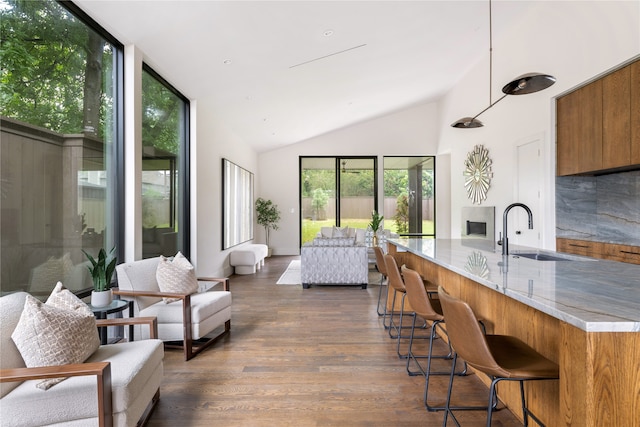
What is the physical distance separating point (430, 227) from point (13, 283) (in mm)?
8851

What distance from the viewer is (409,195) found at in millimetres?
9336

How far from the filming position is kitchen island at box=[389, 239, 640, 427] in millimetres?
1024

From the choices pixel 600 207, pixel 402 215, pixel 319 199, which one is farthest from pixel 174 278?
pixel 402 215

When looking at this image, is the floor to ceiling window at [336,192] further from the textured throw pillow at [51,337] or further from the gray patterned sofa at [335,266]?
the textured throw pillow at [51,337]

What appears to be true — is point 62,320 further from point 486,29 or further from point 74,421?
point 486,29

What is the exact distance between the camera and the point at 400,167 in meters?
9.36

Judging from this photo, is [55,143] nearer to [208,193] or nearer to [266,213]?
[208,193]

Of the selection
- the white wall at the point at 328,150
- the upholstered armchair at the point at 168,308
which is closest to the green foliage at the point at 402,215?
the white wall at the point at 328,150

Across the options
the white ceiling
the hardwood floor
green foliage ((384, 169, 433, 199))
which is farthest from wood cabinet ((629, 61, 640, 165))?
green foliage ((384, 169, 433, 199))

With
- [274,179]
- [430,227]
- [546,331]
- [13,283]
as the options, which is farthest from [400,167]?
[13,283]

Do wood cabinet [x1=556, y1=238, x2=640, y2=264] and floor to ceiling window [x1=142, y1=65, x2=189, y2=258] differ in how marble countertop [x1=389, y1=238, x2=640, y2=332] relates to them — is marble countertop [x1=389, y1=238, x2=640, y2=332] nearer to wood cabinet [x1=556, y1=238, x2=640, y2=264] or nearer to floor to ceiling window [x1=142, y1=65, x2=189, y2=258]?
wood cabinet [x1=556, y1=238, x2=640, y2=264]

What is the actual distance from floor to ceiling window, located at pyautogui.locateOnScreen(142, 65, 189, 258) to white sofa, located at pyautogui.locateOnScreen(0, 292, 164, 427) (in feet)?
6.84

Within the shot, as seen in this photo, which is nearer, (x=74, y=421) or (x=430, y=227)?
(x=74, y=421)

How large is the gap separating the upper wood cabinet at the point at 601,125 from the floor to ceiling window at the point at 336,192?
5.42 metres
